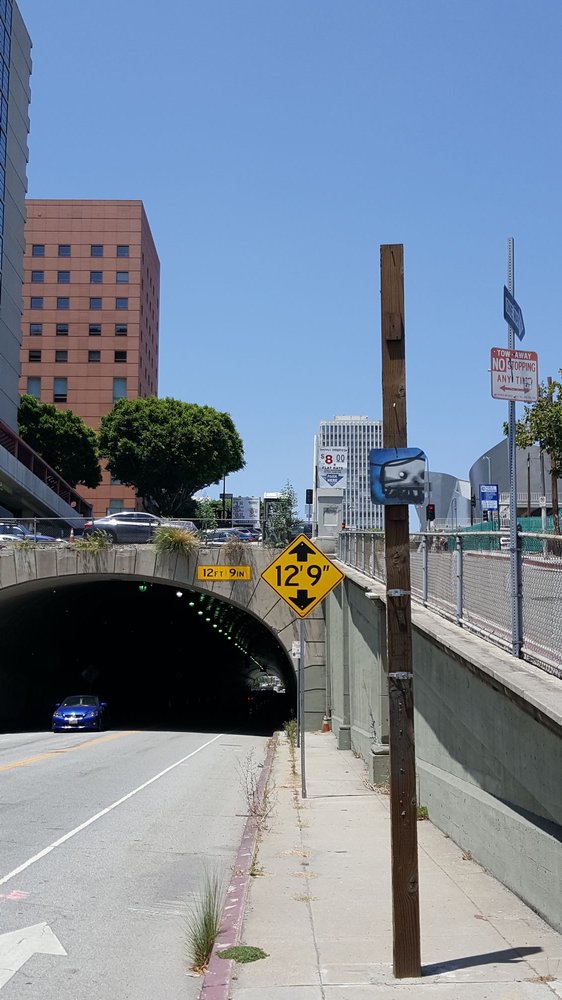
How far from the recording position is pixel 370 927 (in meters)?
7.31

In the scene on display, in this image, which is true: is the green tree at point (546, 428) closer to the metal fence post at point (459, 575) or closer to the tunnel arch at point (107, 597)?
the tunnel arch at point (107, 597)

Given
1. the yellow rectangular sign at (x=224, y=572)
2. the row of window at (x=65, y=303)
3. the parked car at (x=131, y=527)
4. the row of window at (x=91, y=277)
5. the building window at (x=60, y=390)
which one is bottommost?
the yellow rectangular sign at (x=224, y=572)

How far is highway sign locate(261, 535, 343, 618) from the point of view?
46.7 feet

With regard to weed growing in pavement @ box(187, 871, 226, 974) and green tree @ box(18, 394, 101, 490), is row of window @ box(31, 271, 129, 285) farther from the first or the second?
weed growing in pavement @ box(187, 871, 226, 974)

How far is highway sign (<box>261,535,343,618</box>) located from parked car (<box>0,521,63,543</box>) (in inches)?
820

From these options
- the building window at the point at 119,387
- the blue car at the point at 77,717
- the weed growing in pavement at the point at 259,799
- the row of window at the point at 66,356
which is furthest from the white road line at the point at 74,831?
the row of window at the point at 66,356

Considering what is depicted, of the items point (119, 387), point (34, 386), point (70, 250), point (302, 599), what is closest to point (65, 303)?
point (70, 250)

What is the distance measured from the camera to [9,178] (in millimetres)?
62156

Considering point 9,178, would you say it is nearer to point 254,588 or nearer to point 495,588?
point 254,588

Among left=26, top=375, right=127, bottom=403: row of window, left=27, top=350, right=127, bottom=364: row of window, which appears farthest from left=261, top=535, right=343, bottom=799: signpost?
left=27, top=350, right=127, bottom=364: row of window

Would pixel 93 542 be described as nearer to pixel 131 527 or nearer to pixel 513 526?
pixel 131 527

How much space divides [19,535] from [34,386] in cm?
7094

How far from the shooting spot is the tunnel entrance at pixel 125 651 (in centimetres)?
4078

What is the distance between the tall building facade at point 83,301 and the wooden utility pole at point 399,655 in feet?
313
